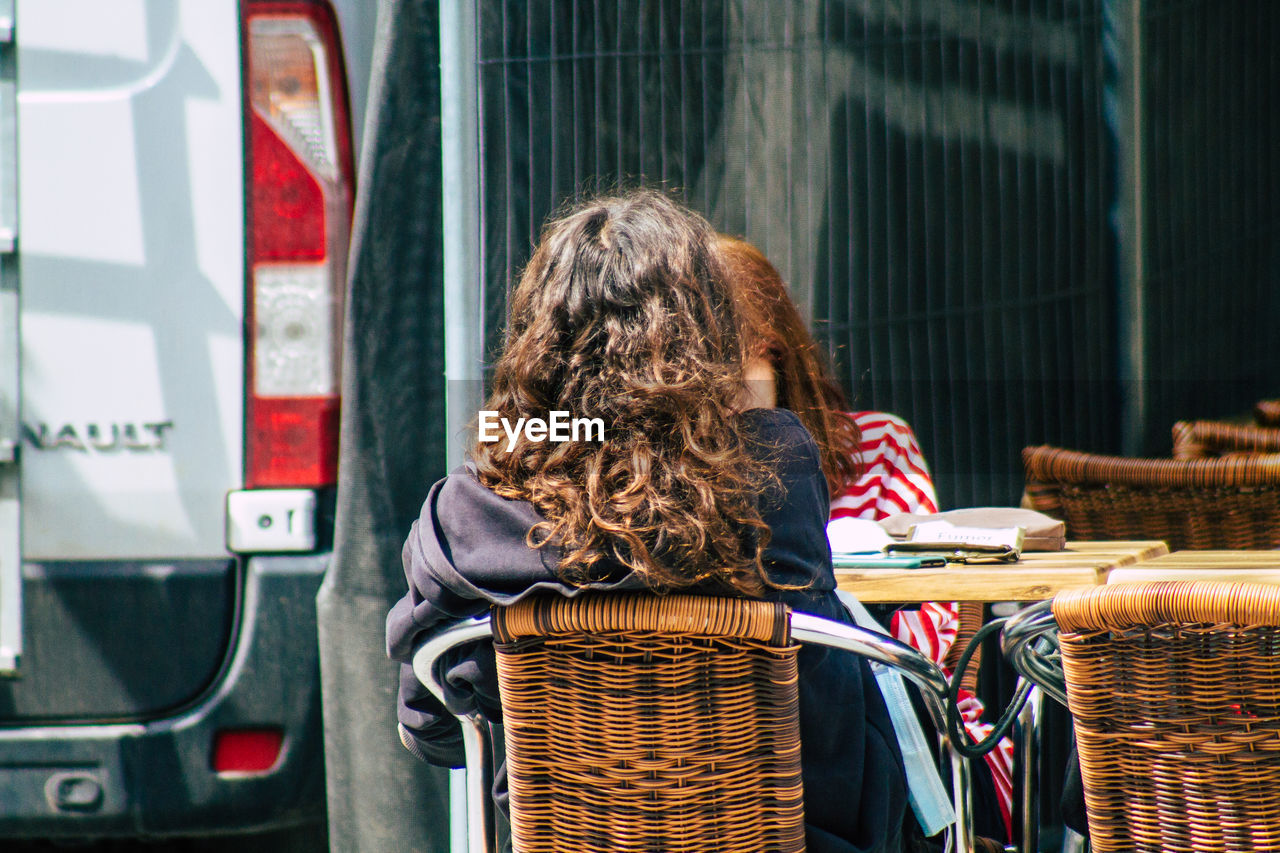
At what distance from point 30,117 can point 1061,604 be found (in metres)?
1.90

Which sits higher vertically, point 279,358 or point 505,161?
point 505,161

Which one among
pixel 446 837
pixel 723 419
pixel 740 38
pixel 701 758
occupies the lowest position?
pixel 446 837

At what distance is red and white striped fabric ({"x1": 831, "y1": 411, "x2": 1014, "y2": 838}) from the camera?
2291 mm

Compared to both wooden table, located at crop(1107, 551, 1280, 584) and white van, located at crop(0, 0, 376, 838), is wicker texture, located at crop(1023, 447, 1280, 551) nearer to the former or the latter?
wooden table, located at crop(1107, 551, 1280, 584)

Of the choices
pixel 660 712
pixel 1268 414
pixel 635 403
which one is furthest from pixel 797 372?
pixel 1268 414

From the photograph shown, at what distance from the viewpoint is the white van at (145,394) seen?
2.37m

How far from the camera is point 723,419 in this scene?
1.52 meters

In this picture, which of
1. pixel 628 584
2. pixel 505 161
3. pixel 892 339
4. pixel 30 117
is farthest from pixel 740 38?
pixel 628 584

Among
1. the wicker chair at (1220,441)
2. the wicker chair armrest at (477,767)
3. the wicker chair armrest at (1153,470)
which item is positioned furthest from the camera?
the wicker chair at (1220,441)

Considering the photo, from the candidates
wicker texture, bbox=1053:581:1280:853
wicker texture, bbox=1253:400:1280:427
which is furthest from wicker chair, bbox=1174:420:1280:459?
wicker texture, bbox=1053:581:1280:853

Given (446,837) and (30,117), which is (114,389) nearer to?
(30,117)

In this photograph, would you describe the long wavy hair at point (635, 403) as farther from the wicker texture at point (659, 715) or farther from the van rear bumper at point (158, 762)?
the van rear bumper at point (158, 762)

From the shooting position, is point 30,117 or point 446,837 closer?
point 30,117

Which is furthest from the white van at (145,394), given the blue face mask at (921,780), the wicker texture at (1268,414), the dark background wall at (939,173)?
the wicker texture at (1268,414)
